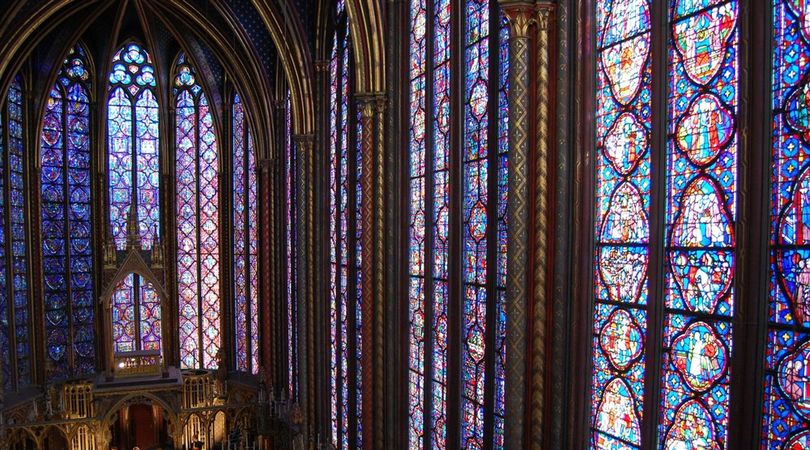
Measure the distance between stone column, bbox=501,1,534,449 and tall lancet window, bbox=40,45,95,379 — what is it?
17452mm

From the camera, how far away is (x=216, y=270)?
2297cm

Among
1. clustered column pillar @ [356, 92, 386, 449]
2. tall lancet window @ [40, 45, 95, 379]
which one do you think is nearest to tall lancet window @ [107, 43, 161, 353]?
tall lancet window @ [40, 45, 95, 379]

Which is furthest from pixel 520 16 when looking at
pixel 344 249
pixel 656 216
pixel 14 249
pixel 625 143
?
pixel 14 249

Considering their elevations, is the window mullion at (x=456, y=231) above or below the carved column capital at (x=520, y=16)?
below

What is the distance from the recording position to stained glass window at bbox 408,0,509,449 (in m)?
8.54

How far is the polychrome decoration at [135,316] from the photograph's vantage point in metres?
22.1

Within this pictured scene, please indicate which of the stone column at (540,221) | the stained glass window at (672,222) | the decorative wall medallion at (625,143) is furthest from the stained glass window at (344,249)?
the decorative wall medallion at (625,143)

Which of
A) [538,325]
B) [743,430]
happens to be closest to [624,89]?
[538,325]

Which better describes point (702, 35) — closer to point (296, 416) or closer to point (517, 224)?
point (517, 224)

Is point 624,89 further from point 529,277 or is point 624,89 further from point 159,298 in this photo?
point 159,298

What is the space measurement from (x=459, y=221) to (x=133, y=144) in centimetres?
1616

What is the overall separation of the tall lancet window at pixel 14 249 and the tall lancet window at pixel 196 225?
450cm

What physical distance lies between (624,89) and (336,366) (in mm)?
10362

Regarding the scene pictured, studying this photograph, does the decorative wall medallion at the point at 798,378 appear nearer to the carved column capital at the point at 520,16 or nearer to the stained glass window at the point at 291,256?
the carved column capital at the point at 520,16
